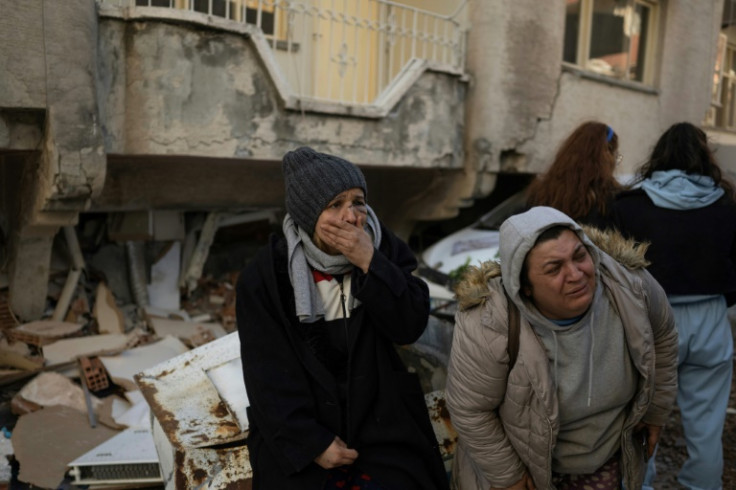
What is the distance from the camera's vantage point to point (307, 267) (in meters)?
1.86

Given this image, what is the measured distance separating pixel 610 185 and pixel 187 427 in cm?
212

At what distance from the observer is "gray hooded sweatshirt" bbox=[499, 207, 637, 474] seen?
1.78 metres

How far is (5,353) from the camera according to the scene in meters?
4.88

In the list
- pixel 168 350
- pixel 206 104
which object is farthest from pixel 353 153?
pixel 168 350

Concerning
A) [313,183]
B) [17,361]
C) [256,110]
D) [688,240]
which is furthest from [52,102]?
[688,240]

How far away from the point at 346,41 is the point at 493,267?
5106 millimetres

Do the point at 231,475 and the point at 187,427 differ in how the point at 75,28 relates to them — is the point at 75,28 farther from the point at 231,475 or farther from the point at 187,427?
the point at 231,475

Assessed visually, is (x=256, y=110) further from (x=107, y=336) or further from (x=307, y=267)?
(x=307, y=267)

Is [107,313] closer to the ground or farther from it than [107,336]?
farther from it

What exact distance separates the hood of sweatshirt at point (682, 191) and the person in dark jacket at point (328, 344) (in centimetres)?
146

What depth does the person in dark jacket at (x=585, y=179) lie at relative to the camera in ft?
9.13

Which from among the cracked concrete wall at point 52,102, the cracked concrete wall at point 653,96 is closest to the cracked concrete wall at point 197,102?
the cracked concrete wall at point 52,102

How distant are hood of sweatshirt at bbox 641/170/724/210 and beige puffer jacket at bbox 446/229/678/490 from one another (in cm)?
89

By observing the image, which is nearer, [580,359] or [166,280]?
[580,359]
